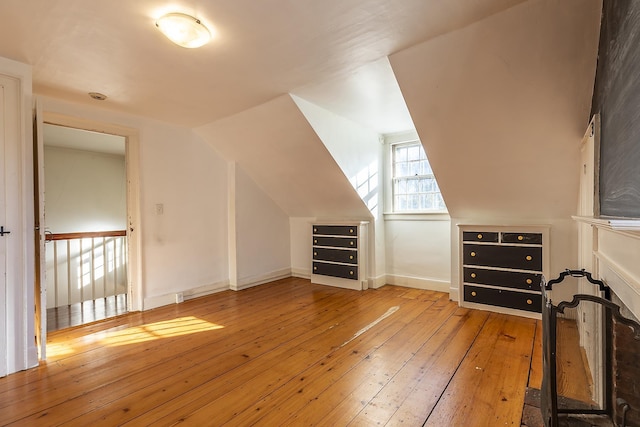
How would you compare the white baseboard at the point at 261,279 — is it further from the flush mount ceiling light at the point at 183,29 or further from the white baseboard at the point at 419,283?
the flush mount ceiling light at the point at 183,29

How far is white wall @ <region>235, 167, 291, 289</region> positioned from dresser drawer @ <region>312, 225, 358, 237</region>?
2.39ft

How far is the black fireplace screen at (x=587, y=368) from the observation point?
1286 mm

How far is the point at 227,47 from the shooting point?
211 cm

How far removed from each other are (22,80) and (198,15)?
1.52 m

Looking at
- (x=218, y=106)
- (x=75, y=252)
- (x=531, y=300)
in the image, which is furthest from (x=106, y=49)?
(x=531, y=300)

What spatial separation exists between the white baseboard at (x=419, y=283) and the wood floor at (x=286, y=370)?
0.66 metres

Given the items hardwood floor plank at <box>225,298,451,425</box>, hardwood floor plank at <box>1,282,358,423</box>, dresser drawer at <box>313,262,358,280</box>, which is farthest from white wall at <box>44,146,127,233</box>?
hardwood floor plank at <box>225,298,451,425</box>

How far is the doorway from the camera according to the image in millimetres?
4160

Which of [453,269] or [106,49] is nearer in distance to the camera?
[106,49]

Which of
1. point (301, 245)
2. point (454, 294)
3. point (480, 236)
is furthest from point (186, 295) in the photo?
point (480, 236)

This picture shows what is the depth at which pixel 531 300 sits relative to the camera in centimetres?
301

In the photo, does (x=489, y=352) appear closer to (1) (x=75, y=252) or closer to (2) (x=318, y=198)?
(2) (x=318, y=198)

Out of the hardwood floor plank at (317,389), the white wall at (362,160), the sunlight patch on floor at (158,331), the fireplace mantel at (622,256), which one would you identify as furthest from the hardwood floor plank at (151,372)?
the fireplace mantel at (622,256)

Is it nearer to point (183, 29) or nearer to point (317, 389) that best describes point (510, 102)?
point (183, 29)
